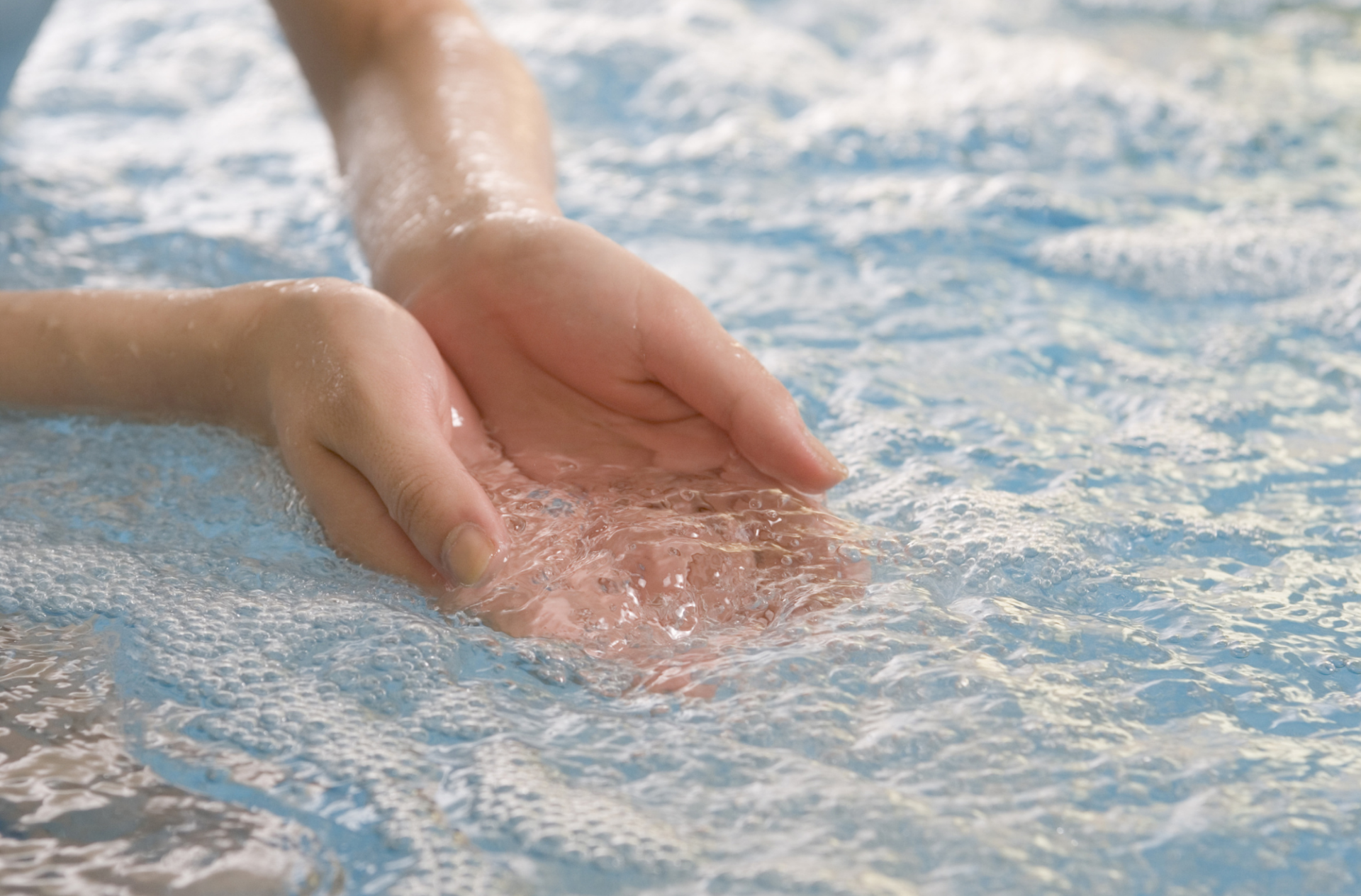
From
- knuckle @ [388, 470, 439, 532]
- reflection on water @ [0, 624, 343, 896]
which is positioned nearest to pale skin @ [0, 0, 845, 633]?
knuckle @ [388, 470, 439, 532]

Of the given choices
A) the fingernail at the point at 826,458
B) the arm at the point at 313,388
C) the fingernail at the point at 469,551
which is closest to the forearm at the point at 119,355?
the arm at the point at 313,388

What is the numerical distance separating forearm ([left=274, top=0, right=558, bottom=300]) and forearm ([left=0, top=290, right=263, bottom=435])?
11.3 inches

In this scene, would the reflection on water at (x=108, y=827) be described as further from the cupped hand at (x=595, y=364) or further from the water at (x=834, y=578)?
the cupped hand at (x=595, y=364)

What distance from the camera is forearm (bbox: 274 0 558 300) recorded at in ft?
5.66

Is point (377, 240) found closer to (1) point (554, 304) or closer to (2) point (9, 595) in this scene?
(1) point (554, 304)

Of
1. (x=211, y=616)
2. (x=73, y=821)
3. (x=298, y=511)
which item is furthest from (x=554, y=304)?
(x=73, y=821)

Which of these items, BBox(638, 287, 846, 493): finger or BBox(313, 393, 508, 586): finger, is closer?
BBox(313, 393, 508, 586): finger

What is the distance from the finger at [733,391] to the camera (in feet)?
4.46

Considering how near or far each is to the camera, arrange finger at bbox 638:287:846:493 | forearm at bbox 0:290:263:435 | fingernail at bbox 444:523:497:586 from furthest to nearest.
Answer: forearm at bbox 0:290:263:435 → finger at bbox 638:287:846:493 → fingernail at bbox 444:523:497:586

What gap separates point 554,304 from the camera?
1499 mm

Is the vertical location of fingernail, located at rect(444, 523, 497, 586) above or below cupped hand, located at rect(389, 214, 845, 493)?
below

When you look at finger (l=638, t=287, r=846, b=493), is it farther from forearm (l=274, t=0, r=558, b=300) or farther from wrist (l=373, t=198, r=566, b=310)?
forearm (l=274, t=0, r=558, b=300)

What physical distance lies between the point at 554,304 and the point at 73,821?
0.81 m

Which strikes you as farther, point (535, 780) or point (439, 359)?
point (439, 359)
